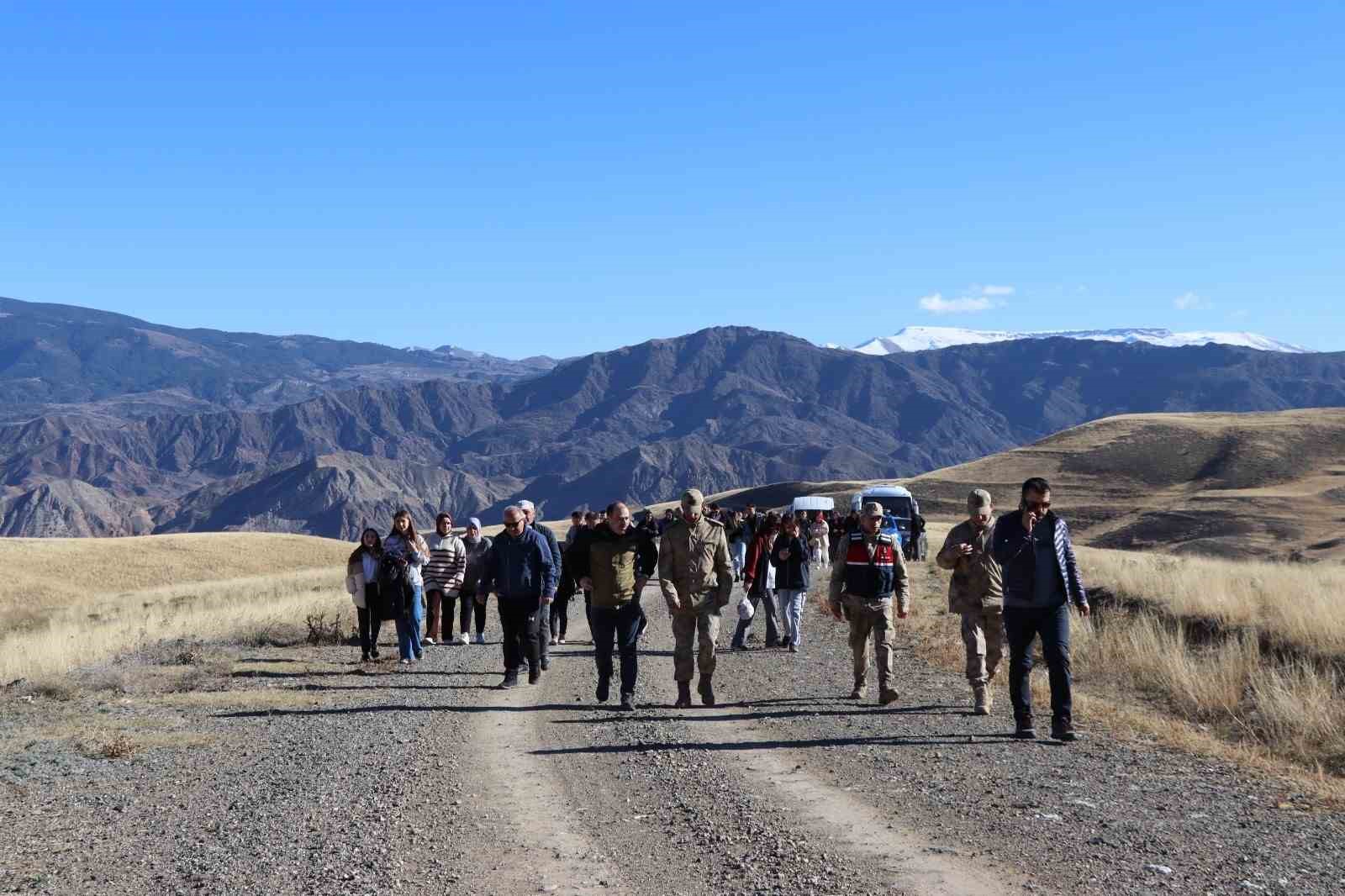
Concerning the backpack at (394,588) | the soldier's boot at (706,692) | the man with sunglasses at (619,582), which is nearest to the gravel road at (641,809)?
the soldier's boot at (706,692)

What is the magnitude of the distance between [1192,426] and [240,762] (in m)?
116

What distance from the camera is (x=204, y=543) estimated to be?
213 feet

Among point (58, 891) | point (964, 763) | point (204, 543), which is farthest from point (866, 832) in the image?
point (204, 543)

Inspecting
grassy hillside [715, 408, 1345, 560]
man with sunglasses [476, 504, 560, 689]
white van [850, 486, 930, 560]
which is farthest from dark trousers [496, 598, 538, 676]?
grassy hillside [715, 408, 1345, 560]

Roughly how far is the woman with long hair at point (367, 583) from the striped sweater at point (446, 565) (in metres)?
1.07

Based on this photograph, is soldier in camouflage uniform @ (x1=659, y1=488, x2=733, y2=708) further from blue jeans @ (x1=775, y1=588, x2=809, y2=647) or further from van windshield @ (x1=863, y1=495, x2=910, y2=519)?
van windshield @ (x1=863, y1=495, x2=910, y2=519)

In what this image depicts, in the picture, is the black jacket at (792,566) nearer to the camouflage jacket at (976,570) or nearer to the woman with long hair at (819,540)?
the camouflage jacket at (976,570)

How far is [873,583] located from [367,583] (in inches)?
279

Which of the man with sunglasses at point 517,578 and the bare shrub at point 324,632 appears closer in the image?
the man with sunglasses at point 517,578

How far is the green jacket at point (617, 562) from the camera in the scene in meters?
12.2

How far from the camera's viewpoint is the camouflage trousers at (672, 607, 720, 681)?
479 inches

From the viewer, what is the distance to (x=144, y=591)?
44.5 meters

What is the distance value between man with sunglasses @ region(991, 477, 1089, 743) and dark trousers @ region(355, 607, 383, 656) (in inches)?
335

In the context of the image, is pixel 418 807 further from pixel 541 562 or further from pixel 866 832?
pixel 541 562
